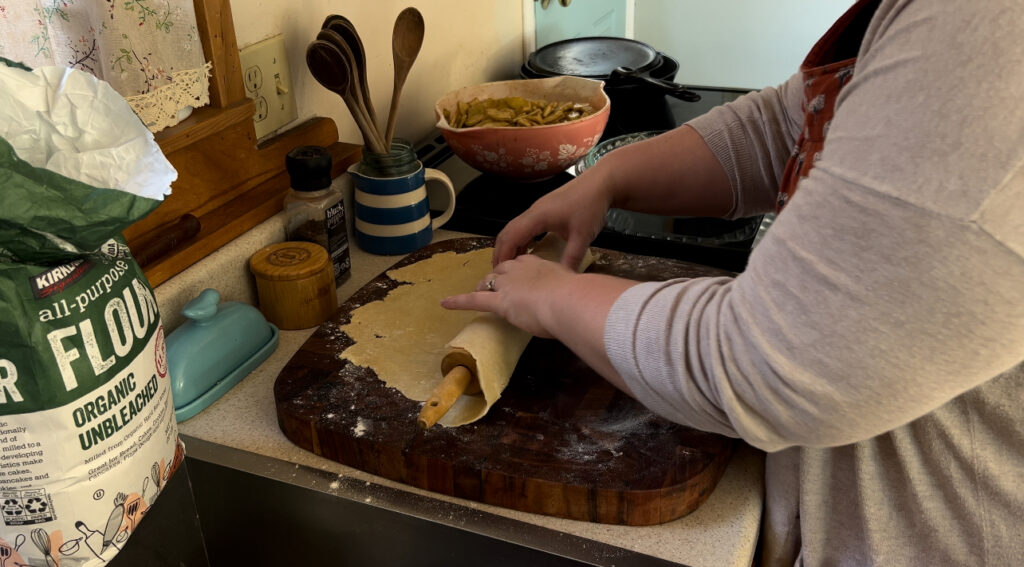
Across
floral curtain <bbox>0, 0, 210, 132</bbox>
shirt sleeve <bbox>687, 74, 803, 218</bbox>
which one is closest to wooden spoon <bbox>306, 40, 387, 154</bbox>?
floral curtain <bbox>0, 0, 210, 132</bbox>

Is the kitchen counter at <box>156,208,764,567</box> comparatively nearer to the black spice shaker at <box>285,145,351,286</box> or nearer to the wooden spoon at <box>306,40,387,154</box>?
the black spice shaker at <box>285,145,351,286</box>

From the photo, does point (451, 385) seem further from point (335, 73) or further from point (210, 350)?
point (335, 73)

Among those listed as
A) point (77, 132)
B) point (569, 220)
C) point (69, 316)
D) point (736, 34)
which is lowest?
point (736, 34)

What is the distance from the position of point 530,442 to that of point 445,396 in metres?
0.09

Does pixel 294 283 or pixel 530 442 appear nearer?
pixel 530 442

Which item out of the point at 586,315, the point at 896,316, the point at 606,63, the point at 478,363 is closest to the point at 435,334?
the point at 478,363

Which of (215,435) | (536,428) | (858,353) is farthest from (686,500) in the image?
(215,435)

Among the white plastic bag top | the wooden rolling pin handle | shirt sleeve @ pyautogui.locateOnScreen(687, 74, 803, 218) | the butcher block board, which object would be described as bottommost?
the butcher block board

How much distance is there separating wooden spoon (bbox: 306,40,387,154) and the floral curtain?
15 cm

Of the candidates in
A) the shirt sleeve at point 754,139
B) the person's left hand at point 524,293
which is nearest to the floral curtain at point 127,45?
the person's left hand at point 524,293

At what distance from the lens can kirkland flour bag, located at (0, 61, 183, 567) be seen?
0.59m

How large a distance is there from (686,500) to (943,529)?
0.72 ft

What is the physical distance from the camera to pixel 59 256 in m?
0.62

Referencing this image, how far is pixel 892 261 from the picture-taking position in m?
0.52
